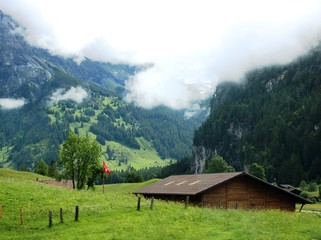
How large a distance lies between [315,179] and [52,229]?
18199 centimetres

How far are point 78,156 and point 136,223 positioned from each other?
62411mm

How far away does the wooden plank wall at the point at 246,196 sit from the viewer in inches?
2496

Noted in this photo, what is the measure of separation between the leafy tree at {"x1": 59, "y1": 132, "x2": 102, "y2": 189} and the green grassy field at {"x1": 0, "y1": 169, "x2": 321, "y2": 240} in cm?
4713

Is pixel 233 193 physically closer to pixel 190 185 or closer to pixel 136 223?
pixel 190 185

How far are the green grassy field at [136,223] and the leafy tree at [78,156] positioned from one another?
1856 inches

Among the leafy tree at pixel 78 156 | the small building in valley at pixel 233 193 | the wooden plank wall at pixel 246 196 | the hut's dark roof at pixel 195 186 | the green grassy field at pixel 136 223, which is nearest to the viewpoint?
the green grassy field at pixel 136 223

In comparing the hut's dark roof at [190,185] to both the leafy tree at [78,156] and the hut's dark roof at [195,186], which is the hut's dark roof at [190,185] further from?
the leafy tree at [78,156]

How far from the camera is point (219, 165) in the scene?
193m

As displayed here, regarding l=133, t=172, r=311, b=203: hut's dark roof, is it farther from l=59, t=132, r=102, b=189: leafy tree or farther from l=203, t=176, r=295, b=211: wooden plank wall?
l=59, t=132, r=102, b=189: leafy tree

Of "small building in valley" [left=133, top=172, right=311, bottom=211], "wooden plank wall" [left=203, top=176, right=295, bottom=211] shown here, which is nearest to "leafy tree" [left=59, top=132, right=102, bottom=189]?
"small building in valley" [left=133, top=172, right=311, bottom=211]

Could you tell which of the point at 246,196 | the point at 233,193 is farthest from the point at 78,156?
the point at 246,196

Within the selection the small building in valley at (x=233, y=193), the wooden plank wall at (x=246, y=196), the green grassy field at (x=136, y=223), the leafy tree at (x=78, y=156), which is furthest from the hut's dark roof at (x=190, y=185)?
the leafy tree at (x=78, y=156)

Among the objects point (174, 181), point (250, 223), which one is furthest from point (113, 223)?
point (174, 181)

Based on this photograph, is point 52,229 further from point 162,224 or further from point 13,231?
point 162,224
